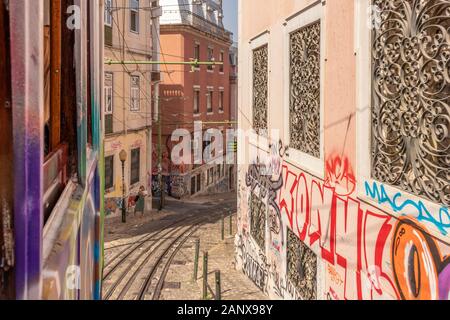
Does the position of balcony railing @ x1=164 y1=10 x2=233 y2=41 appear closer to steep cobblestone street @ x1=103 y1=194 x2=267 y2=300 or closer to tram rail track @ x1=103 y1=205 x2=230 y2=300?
steep cobblestone street @ x1=103 y1=194 x2=267 y2=300

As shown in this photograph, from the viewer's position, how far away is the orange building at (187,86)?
30125mm

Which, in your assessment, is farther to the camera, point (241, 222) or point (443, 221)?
point (241, 222)

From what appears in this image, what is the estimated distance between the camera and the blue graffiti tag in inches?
149

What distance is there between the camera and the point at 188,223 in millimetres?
21953

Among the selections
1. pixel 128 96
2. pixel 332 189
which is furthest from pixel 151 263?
pixel 128 96

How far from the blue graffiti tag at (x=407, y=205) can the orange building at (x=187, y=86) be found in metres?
23.2

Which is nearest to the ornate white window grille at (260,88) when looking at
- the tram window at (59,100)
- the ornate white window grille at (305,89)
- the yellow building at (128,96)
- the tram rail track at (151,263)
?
the ornate white window grille at (305,89)

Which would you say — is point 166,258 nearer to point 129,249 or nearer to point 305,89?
point 129,249

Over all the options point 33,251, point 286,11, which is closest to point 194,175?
point 286,11

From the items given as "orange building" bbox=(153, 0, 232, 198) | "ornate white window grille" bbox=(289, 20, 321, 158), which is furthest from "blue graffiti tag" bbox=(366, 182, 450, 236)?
"orange building" bbox=(153, 0, 232, 198)

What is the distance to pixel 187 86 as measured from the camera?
30719mm

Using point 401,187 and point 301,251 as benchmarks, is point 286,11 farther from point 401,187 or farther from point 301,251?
point 401,187

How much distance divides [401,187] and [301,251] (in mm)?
3962

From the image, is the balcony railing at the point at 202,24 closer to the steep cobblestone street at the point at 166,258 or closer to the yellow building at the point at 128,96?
the yellow building at the point at 128,96
